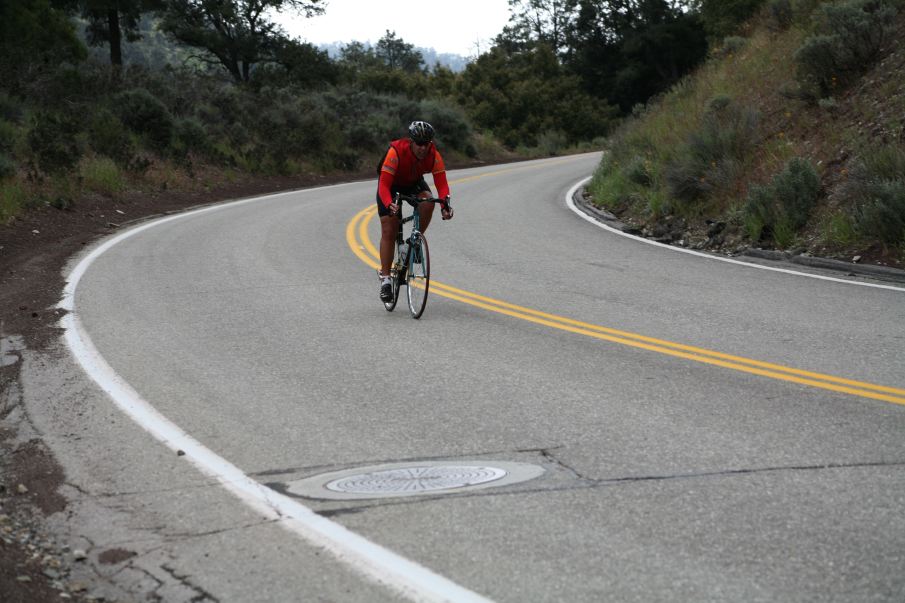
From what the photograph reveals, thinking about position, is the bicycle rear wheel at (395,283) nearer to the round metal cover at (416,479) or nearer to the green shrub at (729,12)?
the round metal cover at (416,479)

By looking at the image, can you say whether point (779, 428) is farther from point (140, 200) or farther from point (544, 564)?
point (140, 200)

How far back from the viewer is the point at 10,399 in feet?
23.9

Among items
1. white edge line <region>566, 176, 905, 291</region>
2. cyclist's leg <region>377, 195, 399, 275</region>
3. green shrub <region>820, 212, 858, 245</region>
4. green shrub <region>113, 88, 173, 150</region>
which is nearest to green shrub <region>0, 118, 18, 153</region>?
green shrub <region>113, 88, 173, 150</region>

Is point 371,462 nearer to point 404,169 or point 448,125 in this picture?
point 404,169

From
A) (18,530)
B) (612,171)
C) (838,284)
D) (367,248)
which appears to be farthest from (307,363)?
(612,171)

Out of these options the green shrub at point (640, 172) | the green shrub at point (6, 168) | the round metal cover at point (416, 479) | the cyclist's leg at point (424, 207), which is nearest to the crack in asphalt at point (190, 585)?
the round metal cover at point (416, 479)

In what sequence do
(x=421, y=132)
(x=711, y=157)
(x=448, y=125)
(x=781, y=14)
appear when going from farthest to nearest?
(x=448, y=125), (x=781, y=14), (x=711, y=157), (x=421, y=132)

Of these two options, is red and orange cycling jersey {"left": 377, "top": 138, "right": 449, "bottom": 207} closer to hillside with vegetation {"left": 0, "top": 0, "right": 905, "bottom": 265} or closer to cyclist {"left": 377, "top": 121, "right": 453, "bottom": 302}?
cyclist {"left": 377, "top": 121, "right": 453, "bottom": 302}

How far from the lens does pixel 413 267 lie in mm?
10430

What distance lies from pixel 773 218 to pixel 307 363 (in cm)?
869

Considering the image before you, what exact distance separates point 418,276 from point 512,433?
440cm

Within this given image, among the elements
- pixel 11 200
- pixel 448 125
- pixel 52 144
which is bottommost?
pixel 11 200

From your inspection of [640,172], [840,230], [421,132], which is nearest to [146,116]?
[640,172]

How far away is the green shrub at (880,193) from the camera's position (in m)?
12.4
